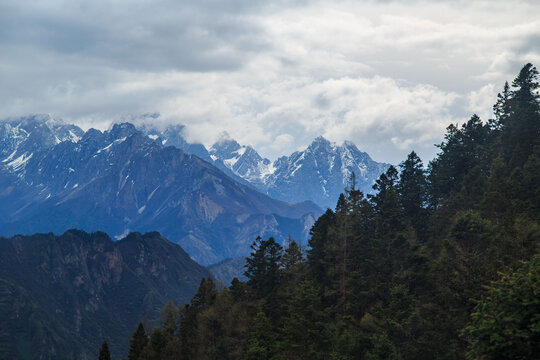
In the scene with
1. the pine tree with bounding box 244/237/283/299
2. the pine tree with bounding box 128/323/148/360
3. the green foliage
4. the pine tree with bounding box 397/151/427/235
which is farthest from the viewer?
the pine tree with bounding box 128/323/148/360

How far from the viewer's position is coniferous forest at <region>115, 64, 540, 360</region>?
2012 inches

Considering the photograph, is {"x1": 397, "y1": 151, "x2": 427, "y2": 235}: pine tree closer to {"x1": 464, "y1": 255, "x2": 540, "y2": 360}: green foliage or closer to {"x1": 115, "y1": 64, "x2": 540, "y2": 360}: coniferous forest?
{"x1": 115, "y1": 64, "x2": 540, "y2": 360}: coniferous forest

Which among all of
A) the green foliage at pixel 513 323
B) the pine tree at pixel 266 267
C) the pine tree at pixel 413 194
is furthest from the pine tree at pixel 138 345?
the green foliage at pixel 513 323

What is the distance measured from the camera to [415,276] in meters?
70.6

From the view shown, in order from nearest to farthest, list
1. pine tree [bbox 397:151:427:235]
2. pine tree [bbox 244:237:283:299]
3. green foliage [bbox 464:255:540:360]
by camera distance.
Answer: green foliage [bbox 464:255:540:360] < pine tree [bbox 397:151:427:235] < pine tree [bbox 244:237:283:299]

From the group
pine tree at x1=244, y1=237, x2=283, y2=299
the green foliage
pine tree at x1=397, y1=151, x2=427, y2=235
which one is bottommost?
the green foliage

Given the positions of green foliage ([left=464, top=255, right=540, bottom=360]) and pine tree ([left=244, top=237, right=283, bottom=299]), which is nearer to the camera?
green foliage ([left=464, top=255, right=540, bottom=360])

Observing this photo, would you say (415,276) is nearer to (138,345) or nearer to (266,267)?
(266,267)

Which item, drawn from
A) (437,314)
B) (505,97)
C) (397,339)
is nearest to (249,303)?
(397,339)

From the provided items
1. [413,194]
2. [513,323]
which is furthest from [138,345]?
[513,323]

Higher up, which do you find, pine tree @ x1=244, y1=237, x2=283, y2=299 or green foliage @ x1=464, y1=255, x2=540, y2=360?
pine tree @ x1=244, y1=237, x2=283, y2=299

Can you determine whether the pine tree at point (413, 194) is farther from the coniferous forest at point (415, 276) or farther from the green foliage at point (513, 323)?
the green foliage at point (513, 323)

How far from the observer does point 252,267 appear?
9556cm

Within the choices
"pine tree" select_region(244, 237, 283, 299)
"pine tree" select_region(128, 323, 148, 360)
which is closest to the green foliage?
"pine tree" select_region(244, 237, 283, 299)
